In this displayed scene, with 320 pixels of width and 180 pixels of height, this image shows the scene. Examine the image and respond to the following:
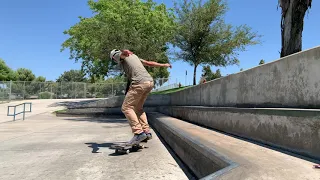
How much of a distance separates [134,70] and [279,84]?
2.40 m

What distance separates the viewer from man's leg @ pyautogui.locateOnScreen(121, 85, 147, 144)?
501 cm

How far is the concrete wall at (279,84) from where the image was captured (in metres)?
3.59

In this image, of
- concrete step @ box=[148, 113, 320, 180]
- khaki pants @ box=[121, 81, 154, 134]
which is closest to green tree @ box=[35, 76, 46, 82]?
khaki pants @ box=[121, 81, 154, 134]

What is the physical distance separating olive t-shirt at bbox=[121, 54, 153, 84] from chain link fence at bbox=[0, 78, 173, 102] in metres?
30.8

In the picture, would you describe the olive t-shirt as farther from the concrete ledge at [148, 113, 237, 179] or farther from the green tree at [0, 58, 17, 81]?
the green tree at [0, 58, 17, 81]

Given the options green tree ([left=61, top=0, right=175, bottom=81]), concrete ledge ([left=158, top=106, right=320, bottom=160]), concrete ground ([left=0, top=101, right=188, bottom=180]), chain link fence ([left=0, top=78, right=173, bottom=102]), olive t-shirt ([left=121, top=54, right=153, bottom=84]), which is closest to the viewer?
concrete ledge ([left=158, top=106, right=320, bottom=160])

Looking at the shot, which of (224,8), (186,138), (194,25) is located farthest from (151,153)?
(224,8)

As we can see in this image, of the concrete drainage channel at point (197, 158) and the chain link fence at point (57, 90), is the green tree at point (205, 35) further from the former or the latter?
the concrete drainage channel at point (197, 158)

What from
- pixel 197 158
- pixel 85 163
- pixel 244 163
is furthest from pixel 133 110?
pixel 244 163

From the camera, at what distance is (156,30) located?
25.4 metres

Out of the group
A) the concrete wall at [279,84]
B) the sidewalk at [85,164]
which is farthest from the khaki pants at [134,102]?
the concrete wall at [279,84]

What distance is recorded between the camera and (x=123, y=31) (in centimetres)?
2061

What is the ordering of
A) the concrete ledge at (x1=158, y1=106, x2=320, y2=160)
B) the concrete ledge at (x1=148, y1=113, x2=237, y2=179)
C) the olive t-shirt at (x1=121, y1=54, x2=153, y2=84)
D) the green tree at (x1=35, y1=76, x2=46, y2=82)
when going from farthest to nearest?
1. the green tree at (x1=35, y1=76, x2=46, y2=82)
2. the olive t-shirt at (x1=121, y1=54, x2=153, y2=84)
3. the concrete ledge at (x1=158, y1=106, x2=320, y2=160)
4. the concrete ledge at (x1=148, y1=113, x2=237, y2=179)

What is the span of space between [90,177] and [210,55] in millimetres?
25897
